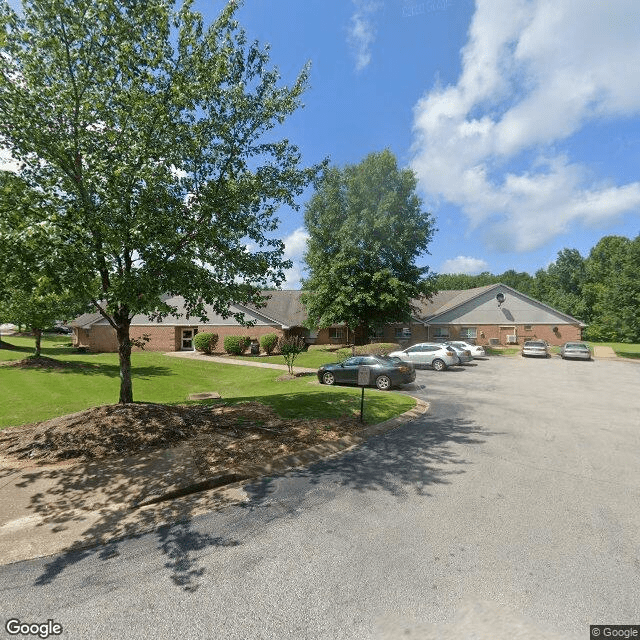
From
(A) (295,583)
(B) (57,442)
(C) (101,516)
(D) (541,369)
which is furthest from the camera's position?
(D) (541,369)

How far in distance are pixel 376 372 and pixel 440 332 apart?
28019 mm

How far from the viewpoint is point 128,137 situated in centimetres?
→ 728

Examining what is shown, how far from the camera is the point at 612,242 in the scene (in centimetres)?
Answer: 6738

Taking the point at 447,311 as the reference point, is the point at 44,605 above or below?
below

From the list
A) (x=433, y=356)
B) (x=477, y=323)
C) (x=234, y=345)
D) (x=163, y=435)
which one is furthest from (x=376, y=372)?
(x=477, y=323)

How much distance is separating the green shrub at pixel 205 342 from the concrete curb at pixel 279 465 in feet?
83.1

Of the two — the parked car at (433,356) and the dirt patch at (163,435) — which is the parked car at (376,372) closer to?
the dirt patch at (163,435)

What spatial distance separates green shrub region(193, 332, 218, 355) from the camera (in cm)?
3198

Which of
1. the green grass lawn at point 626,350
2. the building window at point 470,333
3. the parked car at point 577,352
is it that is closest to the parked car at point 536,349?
the parked car at point 577,352

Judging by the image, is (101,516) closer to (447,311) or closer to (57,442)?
(57,442)

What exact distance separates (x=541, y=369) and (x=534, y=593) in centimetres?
2199

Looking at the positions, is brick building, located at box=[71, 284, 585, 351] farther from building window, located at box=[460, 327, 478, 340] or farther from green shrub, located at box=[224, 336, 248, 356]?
green shrub, located at box=[224, 336, 248, 356]

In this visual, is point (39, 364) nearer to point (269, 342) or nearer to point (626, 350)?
point (269, 342)

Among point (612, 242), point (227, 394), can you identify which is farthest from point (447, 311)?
point (612, 242)
